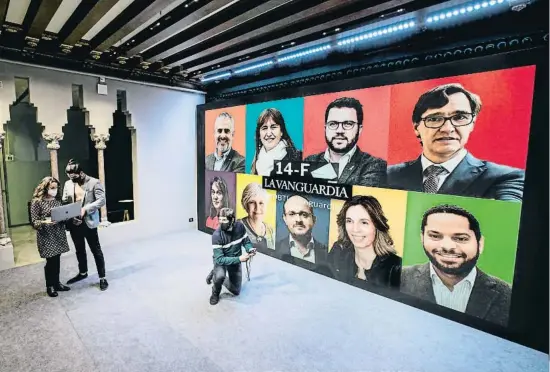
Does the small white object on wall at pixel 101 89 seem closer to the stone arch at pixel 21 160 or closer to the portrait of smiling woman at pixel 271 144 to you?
the stone arch at pixel 21 160

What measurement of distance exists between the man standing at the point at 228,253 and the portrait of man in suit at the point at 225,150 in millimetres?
1888

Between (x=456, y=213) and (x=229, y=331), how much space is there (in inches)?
101

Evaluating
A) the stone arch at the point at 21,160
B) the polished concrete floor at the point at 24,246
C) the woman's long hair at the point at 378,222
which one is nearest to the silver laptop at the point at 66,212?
the polished concrete floor at the point at 24,246

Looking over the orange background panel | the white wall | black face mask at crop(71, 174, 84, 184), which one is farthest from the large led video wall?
black face mask at crop(71, 174, 84, 184)

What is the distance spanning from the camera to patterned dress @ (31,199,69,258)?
337 cm

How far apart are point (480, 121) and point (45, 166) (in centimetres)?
828

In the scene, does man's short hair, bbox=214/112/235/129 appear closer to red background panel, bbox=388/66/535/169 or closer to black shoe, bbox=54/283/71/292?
red background panel, bbox=388/66/535/169

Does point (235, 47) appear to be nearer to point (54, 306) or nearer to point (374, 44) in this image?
point (374, 44)

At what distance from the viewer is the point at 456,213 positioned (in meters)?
3.17

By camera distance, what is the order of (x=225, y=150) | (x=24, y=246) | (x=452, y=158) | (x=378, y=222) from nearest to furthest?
(x=452, y=158), (x=378, y=222), (x=24, y=246), (x=225, y=150)

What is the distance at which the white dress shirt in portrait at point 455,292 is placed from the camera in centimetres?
312

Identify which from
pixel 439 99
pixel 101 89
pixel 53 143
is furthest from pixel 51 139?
pixel 439 99

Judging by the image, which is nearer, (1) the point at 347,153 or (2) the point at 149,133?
(1) the point at 347,153

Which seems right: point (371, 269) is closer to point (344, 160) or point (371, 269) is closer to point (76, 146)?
point (344, 160)
